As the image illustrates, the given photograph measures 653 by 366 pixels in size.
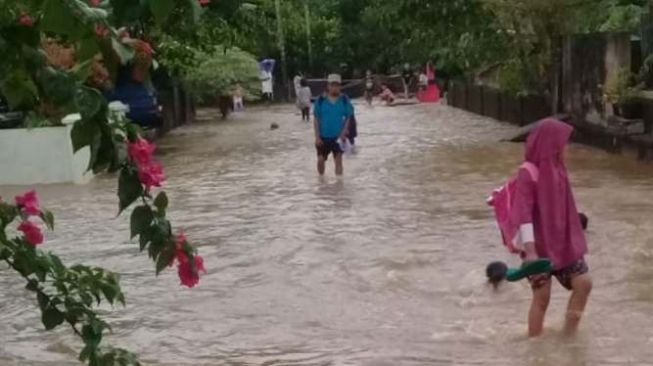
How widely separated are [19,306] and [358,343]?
9.48 feet

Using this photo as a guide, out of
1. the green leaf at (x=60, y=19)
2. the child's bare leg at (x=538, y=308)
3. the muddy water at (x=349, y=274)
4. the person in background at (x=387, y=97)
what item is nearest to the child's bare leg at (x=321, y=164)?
the muddy water at (x=349, y=274)

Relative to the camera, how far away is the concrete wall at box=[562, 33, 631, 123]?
21438mm

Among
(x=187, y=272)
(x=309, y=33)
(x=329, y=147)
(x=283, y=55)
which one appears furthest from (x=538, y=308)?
(x=283, y=55)

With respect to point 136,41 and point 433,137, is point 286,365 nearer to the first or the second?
point 136,41

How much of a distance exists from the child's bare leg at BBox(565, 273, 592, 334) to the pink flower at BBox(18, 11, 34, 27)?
5.09 m

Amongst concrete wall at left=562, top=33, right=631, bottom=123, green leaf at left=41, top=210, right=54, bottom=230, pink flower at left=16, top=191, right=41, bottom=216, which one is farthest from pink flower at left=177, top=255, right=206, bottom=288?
concrete wall at left=562, top=33, right=631, bottom=123

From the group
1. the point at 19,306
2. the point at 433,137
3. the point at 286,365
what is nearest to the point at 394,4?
the point at 433,137

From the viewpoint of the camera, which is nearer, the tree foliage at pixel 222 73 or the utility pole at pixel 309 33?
the tree foliage at pixel 222 73

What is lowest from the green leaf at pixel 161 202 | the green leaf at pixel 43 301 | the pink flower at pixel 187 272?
the green leaf at pixel 43 301

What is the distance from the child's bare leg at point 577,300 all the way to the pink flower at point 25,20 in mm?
5088

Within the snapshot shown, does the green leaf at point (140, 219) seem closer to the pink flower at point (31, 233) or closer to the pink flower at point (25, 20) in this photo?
the pink flower at point (25, 20)

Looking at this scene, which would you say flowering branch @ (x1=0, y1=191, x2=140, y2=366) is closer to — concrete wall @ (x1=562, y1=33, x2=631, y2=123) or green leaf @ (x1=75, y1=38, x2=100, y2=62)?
green leaf @ (x1=75, y1=38, x2=100, y2=62)

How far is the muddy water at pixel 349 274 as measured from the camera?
8031 millimetres

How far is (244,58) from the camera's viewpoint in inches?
1638
